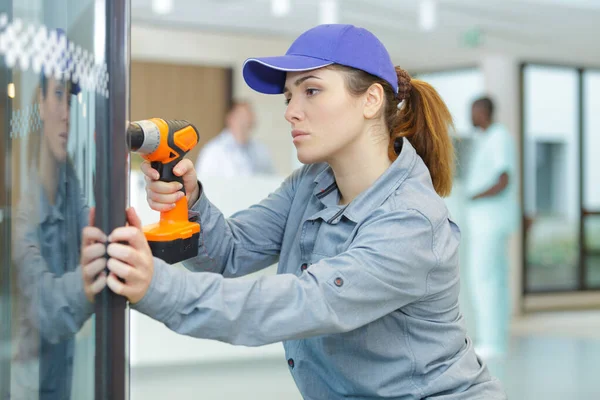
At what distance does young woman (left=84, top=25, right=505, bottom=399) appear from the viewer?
3.02 feet

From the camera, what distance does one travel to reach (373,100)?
48.3 inches

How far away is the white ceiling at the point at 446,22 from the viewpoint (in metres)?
5.07

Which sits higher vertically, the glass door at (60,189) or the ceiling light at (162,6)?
the ceiling light at (162,6)

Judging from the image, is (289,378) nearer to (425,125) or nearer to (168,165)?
(425,125)

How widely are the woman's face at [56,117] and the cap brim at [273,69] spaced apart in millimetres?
385

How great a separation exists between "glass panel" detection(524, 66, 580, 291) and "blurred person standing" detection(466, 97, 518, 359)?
250 centimetres

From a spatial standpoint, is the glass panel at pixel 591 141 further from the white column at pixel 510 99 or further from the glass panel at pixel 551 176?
the white column at pixel 510 99

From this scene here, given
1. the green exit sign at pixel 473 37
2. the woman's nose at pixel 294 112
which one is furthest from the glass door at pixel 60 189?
the green exit sign at pixel 473 37

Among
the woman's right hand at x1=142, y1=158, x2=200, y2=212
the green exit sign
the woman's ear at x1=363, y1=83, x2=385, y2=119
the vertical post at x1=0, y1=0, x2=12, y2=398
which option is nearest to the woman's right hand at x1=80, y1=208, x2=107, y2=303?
the vertical post at x1=0, y1=0, x2=12, y2=398

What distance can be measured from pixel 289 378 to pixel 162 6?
2614mm

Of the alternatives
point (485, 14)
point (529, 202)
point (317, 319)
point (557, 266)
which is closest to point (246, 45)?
point (485, 14)

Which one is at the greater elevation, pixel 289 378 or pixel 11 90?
pixel 11 90

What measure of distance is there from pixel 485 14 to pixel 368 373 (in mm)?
4595

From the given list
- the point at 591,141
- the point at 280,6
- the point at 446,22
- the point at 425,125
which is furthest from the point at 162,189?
the point at 591,141
